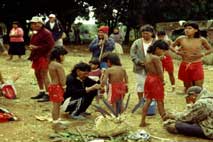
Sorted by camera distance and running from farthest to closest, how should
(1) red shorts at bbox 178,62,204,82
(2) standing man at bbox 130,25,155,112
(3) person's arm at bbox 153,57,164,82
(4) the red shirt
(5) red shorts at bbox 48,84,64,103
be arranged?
(4) the red shirt
(1) red shorts at bbox 178,62,204,82
(2) standing man at bbox 130,25,155,112
(3) person's arm at bbox 153,57,164,82
(5) red shorts at bbox 48,84,64,103

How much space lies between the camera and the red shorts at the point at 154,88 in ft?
24.2

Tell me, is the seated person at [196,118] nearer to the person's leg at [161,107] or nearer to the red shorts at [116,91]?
the person's leg at [161,107]

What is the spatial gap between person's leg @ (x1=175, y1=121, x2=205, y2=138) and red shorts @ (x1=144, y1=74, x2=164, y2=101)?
2.03 feet

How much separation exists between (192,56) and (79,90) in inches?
96.1

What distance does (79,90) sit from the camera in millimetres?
7699

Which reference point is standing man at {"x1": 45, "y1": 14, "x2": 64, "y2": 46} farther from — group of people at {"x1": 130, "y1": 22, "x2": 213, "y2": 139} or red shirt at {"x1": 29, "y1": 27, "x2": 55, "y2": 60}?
group of people at {"x1": 130, "y1": 22, "x2": 213, "y2": 139}

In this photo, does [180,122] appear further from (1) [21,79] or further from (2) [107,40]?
(1) [21,79]

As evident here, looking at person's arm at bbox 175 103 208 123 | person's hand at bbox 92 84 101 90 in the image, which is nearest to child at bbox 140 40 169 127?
person's arm at bbox 175 103 208 123

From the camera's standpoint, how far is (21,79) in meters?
12.3

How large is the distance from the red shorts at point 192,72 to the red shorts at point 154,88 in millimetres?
1549

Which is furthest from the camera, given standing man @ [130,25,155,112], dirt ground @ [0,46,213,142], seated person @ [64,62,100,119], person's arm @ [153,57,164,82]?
standing man @ [130,25,155,112]

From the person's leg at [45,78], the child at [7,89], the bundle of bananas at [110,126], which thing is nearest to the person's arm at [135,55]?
the person's leg at [45,78]

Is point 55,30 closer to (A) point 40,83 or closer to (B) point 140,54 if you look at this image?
(A) point 40,83

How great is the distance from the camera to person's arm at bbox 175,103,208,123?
257 inches
